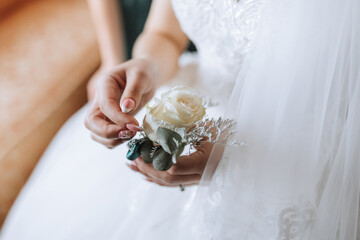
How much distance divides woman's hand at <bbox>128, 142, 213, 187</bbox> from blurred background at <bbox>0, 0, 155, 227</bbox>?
61 cm

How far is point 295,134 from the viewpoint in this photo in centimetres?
53

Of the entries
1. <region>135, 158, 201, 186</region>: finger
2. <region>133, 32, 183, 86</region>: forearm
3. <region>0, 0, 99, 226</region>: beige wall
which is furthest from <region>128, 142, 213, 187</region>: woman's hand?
<region>0, 0, 99, 226</region>: beige wall

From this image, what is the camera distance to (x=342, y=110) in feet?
1.73

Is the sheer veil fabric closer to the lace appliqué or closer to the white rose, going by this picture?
the lace appliqué

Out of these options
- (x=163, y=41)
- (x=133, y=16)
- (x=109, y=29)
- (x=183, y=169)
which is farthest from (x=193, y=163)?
(x=133, y=16)

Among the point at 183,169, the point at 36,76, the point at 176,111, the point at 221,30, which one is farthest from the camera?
the point at 36,76

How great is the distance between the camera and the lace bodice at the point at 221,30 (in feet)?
2.01

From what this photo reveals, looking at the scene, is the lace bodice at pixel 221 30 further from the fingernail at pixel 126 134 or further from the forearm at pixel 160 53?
the fingernail at pixel 126 134

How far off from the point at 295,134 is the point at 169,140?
0.71 feet

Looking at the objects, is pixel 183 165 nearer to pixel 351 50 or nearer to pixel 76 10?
pixel 351 50

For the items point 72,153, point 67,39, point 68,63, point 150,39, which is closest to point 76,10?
point 67,39

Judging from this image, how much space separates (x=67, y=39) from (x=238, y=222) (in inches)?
40.6

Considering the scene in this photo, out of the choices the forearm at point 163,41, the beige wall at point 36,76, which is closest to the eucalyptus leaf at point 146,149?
the forearm at point 163,41

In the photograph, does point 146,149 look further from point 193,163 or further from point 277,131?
point 277,131
